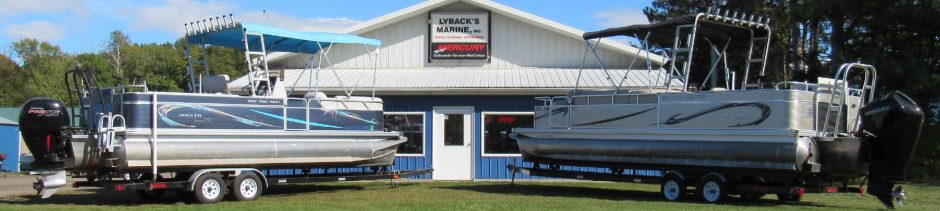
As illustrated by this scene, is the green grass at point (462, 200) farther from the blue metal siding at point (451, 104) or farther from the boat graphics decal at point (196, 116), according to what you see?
the blue metal siding at point (451, 104)

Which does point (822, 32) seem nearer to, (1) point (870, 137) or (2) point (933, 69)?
(2) point (933, 69)

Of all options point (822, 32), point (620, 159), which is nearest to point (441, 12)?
point (620, 159)

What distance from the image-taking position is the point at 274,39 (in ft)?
56.6

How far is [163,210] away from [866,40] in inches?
884

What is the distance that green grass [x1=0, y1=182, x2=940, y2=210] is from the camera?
540 inches

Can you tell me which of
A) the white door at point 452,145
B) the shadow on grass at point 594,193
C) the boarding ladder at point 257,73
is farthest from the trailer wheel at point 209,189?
the white door at point 452,145

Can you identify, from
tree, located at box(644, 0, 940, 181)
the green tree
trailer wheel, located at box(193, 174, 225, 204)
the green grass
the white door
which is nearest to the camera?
the green grass

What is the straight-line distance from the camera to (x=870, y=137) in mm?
13781

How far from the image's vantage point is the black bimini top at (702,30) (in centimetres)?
1568

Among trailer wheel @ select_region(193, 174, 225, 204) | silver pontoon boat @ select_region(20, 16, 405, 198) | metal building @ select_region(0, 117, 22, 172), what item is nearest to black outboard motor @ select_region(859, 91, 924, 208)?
silver pontoon boat @ select_region(20, 16, 405, 198)

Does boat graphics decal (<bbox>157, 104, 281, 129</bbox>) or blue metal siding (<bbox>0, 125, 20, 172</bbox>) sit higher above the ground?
boat graphics decal (<bbox>157, 104, 281, 129</bbox>)

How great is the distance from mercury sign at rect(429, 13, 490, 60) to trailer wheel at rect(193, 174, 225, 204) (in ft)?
29.4

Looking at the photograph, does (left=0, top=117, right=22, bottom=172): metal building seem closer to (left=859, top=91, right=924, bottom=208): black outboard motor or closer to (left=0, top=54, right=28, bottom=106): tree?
(left=859, top=91, right=924, bottom=208): black outboard motor

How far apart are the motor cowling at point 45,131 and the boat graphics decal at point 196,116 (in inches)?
55.7
